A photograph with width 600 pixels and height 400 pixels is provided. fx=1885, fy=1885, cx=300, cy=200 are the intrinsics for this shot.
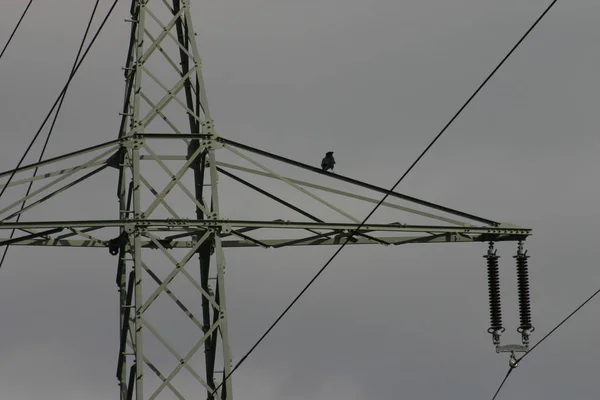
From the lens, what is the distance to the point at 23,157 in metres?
37.2

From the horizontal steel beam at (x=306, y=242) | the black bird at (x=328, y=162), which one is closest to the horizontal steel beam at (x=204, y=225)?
the horizontal steel beam at (x=306, y=242)

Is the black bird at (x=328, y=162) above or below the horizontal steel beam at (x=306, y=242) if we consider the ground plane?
above

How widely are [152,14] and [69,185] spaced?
3700 millimetres

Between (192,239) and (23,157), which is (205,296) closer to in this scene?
(192,239)

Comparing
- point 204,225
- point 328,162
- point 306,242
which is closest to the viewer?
point 204,225

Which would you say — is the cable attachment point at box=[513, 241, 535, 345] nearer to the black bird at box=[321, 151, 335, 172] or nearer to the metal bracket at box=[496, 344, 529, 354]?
the metal bracket at box=[496, 344, 529, 354]

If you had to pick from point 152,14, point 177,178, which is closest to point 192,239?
point 177,178

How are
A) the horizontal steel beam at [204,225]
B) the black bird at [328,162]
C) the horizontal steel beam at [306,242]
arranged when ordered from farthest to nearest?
the black bird at [328,162], the horizontal steel beam at [306,242], the horizontal steel beam at [204,225]

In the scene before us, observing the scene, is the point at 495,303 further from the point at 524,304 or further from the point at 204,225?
the point at 204,225

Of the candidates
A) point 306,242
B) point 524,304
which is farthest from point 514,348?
point 306,242

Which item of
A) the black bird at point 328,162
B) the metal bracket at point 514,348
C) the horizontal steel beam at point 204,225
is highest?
the black bird at point 328,162

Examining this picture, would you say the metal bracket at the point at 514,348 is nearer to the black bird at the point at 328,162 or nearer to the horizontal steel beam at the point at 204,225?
the horizontal steel beam at the point at 204,225

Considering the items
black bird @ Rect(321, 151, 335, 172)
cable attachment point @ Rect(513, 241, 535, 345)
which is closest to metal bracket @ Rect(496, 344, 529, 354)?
cable attachment point @ Rect(513, 241, 535, 345)

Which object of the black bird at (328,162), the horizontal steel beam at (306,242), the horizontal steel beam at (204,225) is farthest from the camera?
the black bird at (328,162)
